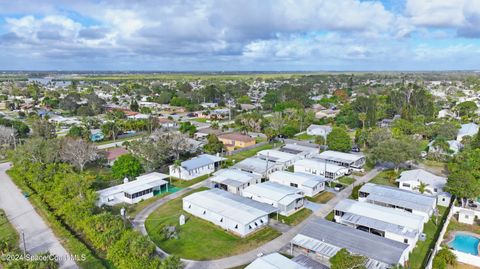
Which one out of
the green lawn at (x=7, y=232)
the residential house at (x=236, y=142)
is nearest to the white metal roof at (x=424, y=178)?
the residential house at (x=236, y=142)

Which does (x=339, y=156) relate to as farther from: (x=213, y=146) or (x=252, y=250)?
(x=252, y=250)

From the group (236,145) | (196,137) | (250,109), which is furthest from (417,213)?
(250,109)

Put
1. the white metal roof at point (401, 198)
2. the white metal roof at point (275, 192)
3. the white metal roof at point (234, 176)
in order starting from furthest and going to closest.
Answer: the white metal roof at point (234, 176), the white metal roof at point (275, 192), the white metal roof at point (401, 198)

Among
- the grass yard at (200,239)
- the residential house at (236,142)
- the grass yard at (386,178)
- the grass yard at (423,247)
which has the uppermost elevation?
the residential house at (236,142)

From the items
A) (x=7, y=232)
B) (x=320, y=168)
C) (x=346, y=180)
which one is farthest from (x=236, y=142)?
(x=7, y=232)

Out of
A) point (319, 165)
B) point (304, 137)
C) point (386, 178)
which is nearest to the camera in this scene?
point (386, 178)

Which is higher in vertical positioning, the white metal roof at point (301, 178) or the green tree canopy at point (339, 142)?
the green tree canopy at point (339, 142)

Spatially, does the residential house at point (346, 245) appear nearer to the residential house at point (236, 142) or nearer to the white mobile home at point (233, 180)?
the white mobile home at point (233, 180)

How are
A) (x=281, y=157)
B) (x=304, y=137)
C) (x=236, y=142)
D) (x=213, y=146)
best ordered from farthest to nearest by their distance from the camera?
(x=304, y=137) → (x=236, y=142) → (x=213, y=146) → (x=281, y=157)

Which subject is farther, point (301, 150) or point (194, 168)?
point (301, 150)
